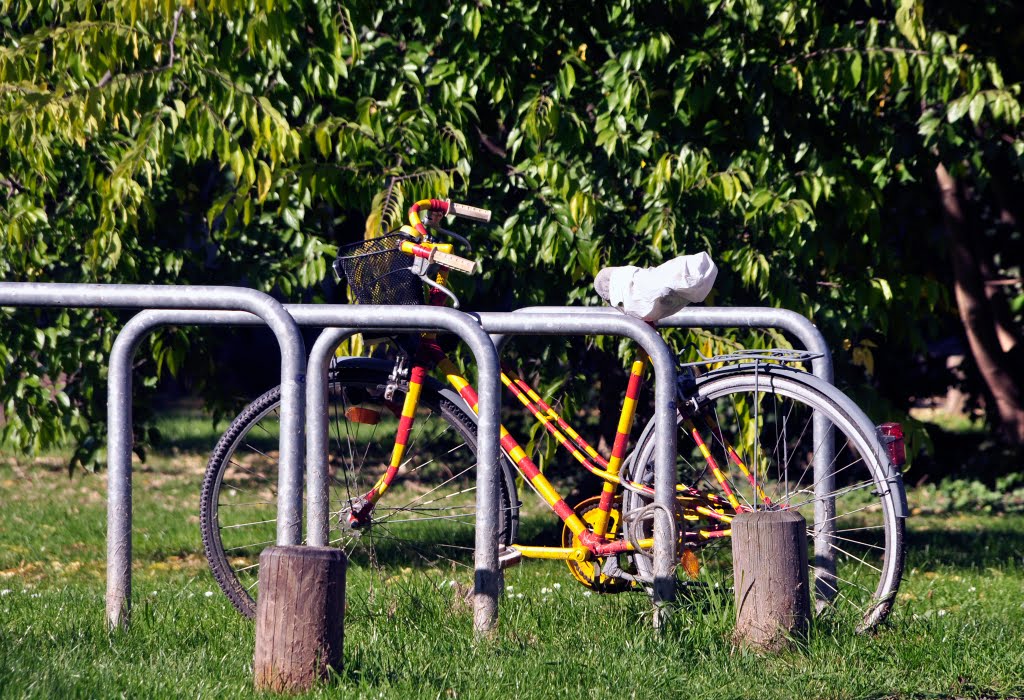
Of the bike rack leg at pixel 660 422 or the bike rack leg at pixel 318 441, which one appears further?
the bike rack leg at pixel 318 441

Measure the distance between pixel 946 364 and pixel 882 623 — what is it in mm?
6324

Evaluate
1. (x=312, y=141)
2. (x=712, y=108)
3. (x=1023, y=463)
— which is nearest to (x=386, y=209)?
(x=312, y=141)

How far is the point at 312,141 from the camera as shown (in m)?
5.46

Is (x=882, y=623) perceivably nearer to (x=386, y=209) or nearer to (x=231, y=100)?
(x=386, y=209)

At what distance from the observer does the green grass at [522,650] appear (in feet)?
11.0

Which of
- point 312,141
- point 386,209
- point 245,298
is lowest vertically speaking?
point 245,298

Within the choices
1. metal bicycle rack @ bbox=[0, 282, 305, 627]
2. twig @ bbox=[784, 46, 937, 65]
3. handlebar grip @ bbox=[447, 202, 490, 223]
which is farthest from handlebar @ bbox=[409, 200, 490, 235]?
twig @ bbox=[784, 46, 937, 65]

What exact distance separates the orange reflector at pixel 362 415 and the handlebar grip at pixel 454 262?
2.21 ft

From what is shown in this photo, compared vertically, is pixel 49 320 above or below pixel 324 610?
above

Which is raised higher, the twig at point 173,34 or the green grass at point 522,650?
the twig at point 173,34

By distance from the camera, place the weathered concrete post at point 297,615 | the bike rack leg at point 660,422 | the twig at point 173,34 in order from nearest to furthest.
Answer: the weathered concrete post at point 297,615 → the bike rack leg at point 660,422 → the twig at point 173,34

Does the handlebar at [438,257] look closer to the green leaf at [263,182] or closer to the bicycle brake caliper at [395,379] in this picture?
the bicycle brake caliper at [395,379]

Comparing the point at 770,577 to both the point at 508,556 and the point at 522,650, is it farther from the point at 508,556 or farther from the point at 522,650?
the point at 508,556

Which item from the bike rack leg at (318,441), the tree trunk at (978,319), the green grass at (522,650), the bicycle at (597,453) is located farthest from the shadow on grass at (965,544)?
the bike rack leg at (318,441)
